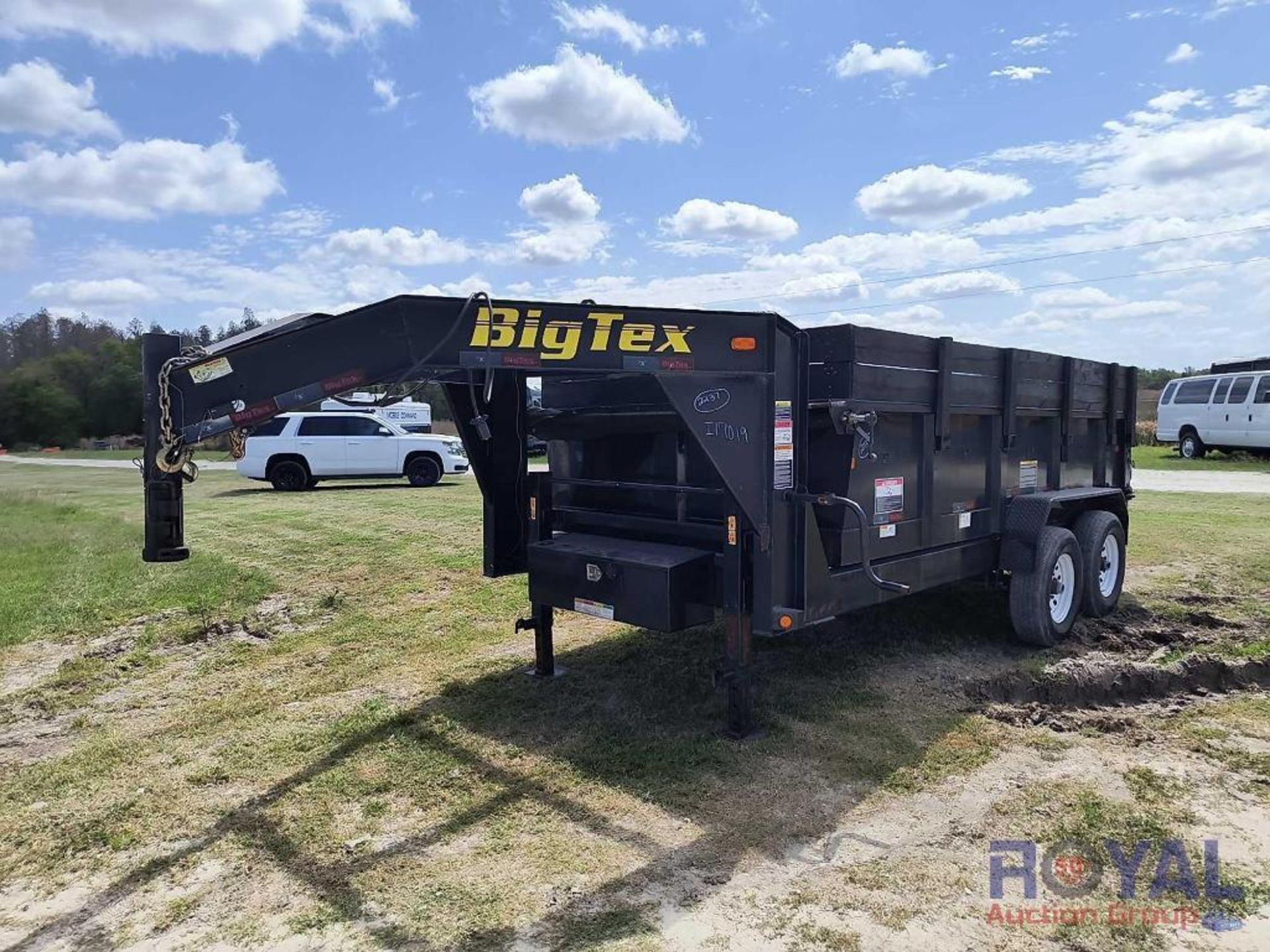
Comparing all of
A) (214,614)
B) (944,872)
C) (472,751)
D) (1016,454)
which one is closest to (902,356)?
(1016,454)

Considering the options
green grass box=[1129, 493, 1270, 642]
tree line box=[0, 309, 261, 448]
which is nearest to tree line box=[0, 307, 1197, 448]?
tree line box=[0, 309, 261, 448]

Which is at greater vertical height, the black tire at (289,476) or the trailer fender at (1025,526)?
the trailer fender at (1025,526)

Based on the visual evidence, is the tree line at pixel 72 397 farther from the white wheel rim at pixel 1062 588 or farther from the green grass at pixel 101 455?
the white wheel rim at pixel 1062 588

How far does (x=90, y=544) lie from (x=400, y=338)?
9212mm

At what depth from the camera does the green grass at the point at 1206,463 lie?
20.1 metres

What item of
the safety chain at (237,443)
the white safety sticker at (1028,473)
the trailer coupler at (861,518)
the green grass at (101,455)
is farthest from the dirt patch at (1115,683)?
the green grass at (101,455)

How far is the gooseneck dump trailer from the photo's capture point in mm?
3436

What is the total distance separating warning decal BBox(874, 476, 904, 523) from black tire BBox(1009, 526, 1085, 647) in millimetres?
1338

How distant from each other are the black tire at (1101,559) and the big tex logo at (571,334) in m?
3.87

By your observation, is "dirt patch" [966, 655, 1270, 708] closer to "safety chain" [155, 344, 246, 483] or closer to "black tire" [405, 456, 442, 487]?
"safety chain" [155, 344, 246, 483]

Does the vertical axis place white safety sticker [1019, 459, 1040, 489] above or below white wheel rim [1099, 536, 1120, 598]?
above

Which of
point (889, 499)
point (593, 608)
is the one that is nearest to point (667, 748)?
point (593, 608)

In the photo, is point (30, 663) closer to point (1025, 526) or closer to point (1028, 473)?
point (1025, 526)

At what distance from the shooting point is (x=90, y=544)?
1068 cm
